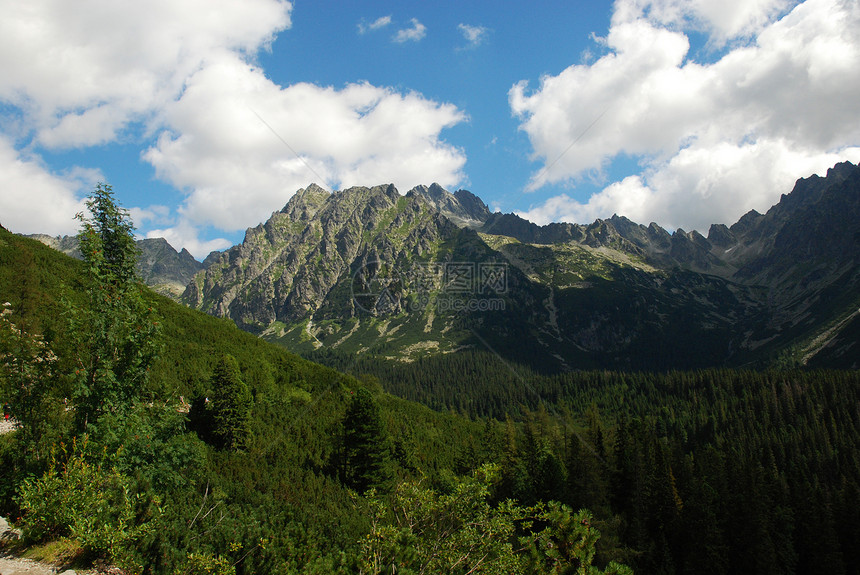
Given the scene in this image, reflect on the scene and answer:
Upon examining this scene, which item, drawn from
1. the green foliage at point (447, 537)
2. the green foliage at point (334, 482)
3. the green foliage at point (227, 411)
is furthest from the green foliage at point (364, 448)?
the green foliage at point (447, 537)

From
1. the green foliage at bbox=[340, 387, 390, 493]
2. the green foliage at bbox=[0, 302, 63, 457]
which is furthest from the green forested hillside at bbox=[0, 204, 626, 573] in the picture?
the green foliage at bbox=[340, 387, 390, 493]

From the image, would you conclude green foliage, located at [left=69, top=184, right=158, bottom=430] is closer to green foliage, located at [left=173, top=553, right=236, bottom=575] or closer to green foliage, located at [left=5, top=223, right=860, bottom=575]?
green foliage, located at [left=5, top=223, right=860, bottom=575]

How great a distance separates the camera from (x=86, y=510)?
13.9 meters

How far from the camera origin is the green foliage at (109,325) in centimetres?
1792

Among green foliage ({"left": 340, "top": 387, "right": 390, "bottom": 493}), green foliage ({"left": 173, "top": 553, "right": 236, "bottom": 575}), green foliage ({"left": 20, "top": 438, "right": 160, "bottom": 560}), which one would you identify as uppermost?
green foliage ({"left": 20, "top": 438, "right": 160, "bottom": 560})

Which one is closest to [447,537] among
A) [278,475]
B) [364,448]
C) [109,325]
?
[109,325]

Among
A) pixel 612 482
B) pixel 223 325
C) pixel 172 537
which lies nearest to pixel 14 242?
pixel 223 325

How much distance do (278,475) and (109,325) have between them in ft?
67.2

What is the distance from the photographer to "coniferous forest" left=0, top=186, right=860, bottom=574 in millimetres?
14188

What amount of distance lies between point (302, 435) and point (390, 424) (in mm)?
15221

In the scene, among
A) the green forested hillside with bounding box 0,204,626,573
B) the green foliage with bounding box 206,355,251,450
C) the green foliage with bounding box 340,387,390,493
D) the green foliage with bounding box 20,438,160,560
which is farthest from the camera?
the green foliage with bounding box 340,387,390,493

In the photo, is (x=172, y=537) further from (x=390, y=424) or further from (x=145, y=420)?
(x=390, y=424)

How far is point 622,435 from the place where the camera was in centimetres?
6488

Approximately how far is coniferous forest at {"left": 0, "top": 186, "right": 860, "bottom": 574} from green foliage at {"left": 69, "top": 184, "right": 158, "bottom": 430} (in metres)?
0.09
